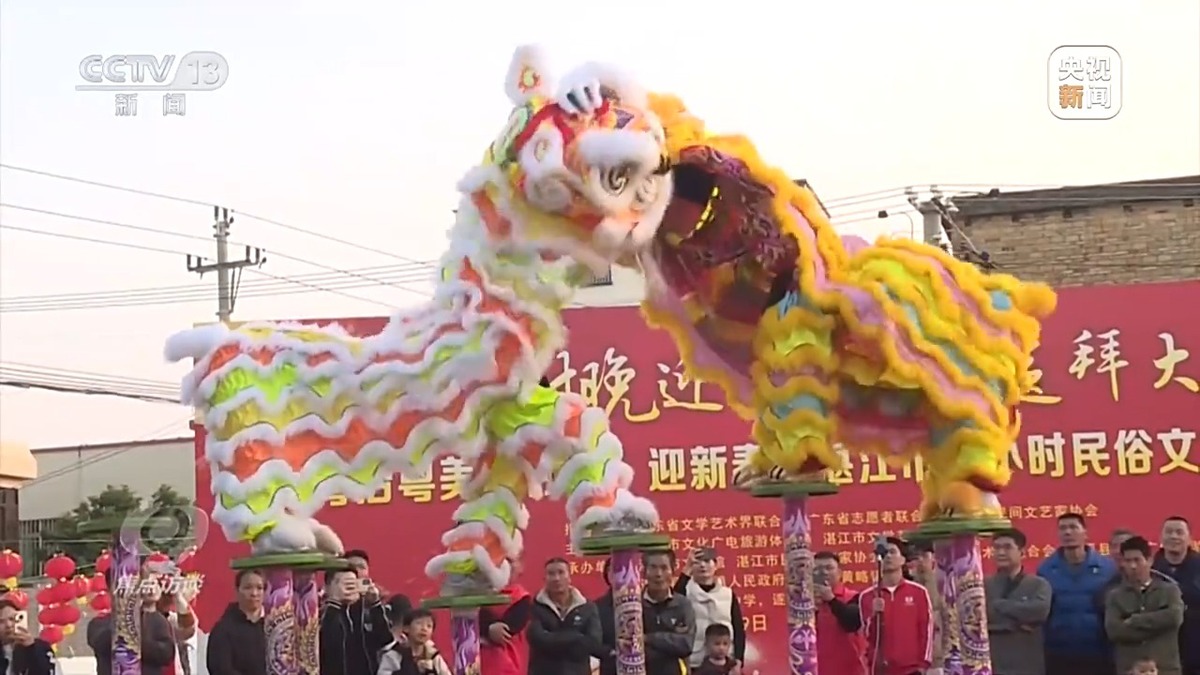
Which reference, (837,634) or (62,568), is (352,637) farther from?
(62,568)

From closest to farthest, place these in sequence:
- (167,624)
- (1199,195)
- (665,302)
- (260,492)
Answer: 1. (260,492)
2. (665,302)
3. (167,624)
4. (1199,195)

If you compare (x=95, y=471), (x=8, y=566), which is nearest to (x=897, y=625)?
(x=8, y=566)

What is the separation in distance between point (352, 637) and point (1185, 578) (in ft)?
10.7

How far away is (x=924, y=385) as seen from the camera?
16.6 feet

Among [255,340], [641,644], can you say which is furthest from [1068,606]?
[255,340]

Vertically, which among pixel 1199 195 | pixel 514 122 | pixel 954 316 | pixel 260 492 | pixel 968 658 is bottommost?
pixel 968 658

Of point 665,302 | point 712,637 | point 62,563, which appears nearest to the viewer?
point 665,302

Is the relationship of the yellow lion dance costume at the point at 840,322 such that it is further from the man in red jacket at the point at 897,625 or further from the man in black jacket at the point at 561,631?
the man in black jacket at the point at 561,631

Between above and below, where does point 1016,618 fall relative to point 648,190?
below

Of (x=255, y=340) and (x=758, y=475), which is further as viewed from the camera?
(x=758, y=475)

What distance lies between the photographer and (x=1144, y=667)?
5.87 meters

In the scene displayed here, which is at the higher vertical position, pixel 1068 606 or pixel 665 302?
pixel 665 302

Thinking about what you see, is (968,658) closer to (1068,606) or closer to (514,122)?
(1068,606)

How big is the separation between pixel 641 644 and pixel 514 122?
5.55 feet
